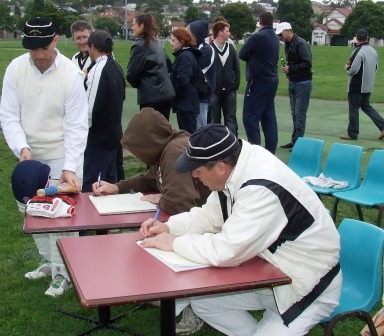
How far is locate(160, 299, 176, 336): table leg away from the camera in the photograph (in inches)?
118

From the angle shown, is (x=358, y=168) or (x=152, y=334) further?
(x=358, y=168)

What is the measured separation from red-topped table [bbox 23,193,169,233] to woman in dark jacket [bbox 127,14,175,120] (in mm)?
3676

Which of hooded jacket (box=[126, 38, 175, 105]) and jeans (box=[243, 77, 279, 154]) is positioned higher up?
hooded jacket (box=[126, 38, 175, 105])

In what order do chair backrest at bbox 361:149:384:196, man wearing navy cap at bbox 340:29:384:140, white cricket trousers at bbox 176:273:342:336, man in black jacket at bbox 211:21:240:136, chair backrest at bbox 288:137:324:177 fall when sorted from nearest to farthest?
white cricket trousers at bbox 176:273:342:336, chair backrest at bbox 361:149:384:196, chair backrest at bbox 288:137:324:177, man in black jacket at bbox 211:21:240:136, man wearing navy cap at bbox 340:29:384:140

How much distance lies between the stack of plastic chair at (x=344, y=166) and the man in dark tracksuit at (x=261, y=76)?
7.92 ft

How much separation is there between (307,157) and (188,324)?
270 centimetres

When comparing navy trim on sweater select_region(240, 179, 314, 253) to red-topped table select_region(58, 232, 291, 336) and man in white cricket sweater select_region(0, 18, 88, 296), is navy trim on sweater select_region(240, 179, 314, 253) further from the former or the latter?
man in white cricket sweater select_region(0, 18, 88, 296)

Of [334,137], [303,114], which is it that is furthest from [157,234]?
[334,137]

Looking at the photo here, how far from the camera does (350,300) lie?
126 inches

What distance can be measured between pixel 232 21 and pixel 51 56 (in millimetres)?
62073

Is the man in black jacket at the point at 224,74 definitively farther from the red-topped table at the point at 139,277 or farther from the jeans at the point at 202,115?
the red-topped table at the point at 139,277

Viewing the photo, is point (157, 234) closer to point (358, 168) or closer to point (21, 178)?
point (21, 178)

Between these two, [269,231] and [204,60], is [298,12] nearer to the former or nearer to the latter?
[204,60]

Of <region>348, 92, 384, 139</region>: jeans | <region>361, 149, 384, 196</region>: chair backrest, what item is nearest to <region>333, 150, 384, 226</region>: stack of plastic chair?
<region>361, 149, 384, 196</region>: chair backrest
